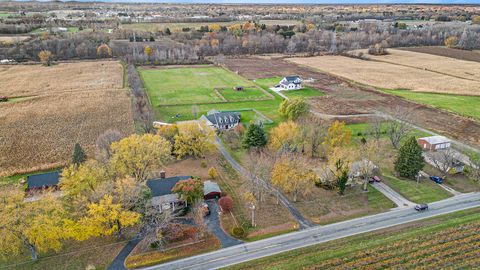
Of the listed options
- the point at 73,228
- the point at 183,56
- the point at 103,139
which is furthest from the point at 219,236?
the point at 183,56

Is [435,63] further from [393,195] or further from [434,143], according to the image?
[393,195]

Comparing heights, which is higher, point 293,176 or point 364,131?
point 293,176

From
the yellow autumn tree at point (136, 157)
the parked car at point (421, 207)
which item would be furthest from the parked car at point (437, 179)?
the yellow autumn tree at point (136, 157)

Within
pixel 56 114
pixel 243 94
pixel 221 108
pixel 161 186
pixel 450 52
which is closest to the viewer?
pixel 161 186

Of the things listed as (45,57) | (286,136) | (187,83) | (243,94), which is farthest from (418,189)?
(45,57)

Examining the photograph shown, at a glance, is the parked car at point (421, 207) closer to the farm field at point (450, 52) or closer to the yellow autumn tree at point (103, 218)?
the yellow autumn tree at point (103, 218)

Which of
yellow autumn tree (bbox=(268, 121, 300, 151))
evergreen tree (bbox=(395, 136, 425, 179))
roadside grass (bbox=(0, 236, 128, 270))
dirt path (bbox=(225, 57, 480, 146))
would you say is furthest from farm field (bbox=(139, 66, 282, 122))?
roadside grass (bbox=(0, 236, 128, 270))

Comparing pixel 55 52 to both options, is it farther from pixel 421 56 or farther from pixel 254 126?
pixel 421 56
